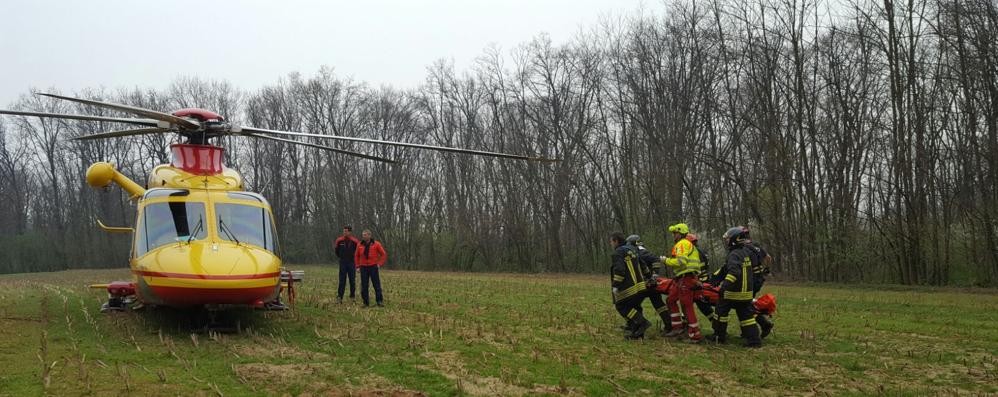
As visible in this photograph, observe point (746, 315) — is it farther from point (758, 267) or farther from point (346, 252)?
point (346, 252)

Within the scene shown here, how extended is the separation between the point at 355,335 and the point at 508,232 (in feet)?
107

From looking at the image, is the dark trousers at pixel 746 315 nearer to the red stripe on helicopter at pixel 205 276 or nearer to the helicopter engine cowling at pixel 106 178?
the red stripe on helicopter at pixel 205 276

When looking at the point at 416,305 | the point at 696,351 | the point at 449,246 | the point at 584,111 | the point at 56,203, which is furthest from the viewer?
the point at 56,203

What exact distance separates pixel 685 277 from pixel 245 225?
21.1ft

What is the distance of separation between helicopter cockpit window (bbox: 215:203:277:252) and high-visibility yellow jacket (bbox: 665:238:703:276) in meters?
5.91

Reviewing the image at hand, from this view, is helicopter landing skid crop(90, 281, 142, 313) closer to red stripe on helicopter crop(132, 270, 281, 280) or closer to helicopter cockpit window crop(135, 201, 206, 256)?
helicopter cockpit window crop(135, 201, 206, 256)

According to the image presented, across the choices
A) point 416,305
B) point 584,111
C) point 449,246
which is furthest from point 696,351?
point 449,246

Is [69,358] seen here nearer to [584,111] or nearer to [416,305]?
[416,305]

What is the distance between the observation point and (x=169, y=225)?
999 centimetres

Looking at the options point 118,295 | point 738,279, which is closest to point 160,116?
point 118,295

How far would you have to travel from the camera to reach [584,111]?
39.2 metres

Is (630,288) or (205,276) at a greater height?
(205,276)

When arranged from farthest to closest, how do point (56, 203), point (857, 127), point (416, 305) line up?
1. point (56, 203)
2. point (857, 127)
3. point (416, 305)

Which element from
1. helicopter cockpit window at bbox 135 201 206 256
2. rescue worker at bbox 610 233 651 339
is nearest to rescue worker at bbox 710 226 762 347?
rescue worker at bbox 610 233 651 339
